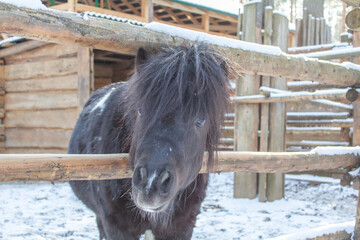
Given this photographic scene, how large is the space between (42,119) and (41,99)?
1.63ft

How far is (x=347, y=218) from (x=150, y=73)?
4.50 m

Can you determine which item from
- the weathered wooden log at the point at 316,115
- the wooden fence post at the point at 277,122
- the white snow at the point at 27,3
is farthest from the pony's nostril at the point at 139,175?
the weathered wooden log at the point at 316,115

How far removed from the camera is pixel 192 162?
2.04 m

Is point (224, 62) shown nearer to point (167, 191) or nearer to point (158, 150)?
point (158, 150)

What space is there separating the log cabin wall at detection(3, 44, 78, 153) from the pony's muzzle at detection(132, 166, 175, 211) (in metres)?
6.40

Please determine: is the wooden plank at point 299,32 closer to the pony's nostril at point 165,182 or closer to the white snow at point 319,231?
the white snow at point 319,231

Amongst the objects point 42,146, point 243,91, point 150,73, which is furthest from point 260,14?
point 42,146

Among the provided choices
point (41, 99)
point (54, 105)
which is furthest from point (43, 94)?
point (54, 105)

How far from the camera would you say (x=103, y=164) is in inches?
79.5

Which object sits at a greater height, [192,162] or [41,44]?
[41,44]

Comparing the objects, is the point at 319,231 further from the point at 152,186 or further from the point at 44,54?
the point at 44,54

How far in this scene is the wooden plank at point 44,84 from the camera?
7836mm

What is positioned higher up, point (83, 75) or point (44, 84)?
point (83, 75)

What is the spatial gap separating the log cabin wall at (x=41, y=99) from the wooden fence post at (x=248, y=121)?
3838 mm
